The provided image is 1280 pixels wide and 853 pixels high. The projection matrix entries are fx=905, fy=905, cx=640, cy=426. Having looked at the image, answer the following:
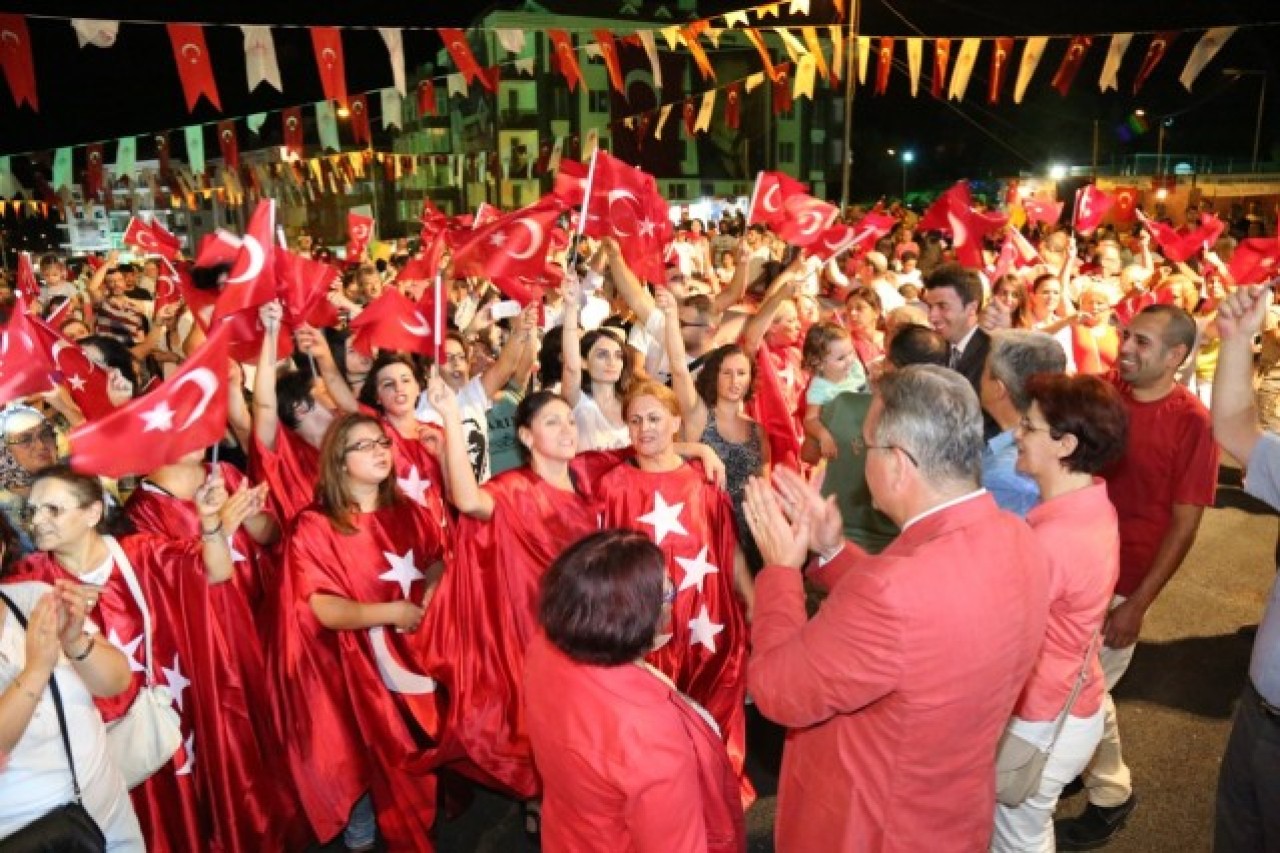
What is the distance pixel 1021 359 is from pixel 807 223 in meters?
3.48

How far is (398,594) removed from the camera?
3.68 m

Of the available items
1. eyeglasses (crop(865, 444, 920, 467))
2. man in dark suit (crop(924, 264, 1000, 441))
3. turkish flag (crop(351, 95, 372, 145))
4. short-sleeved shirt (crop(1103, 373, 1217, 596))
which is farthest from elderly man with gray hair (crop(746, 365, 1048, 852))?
turkish flag (crop(351, 95, 372, 145))

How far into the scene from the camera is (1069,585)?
261 cm

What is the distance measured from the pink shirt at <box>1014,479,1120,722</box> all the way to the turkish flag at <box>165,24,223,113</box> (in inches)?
310

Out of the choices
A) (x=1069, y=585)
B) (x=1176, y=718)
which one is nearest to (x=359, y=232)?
(x=1176, y=718)

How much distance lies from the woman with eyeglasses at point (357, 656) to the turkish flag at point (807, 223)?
12.6ft

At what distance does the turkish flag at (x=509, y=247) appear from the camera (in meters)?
4.88

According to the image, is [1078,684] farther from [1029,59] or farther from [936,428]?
[1029,59]

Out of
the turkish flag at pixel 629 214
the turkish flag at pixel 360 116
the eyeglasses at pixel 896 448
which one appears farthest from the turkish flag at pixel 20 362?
the turkish flag at pixel 360 116

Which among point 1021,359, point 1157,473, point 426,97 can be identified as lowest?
point 1157,473

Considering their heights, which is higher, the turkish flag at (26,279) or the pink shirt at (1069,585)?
the turkish flag at (26,279)

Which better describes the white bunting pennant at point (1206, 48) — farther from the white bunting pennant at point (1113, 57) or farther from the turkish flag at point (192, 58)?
the turkish flag at point (192, 58)

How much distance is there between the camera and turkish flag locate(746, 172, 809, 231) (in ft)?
22.6

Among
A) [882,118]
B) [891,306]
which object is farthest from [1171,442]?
[882,118]
